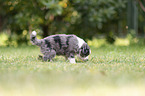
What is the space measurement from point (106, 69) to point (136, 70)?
0.61 metres

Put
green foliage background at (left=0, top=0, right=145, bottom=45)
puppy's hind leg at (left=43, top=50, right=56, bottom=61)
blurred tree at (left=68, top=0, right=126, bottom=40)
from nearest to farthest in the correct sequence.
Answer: puppy's hind leg at (left=43, top=50, right=56, bottom=61) → green foliage background at (left=0, top=0, right=145, bottom=45) → blurred tree at (left=68, top=0, right=126, bottom=40)

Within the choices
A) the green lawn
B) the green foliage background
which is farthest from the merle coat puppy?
the green foliage background

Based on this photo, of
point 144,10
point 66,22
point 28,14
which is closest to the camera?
point 28,14

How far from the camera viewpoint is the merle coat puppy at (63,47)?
547cm

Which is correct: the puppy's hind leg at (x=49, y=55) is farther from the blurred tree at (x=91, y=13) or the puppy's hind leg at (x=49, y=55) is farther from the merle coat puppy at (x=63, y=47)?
the blurred tree at (x=91, y=13)

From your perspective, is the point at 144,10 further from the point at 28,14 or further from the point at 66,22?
the point at 28,14

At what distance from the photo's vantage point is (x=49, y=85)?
3.48 metres

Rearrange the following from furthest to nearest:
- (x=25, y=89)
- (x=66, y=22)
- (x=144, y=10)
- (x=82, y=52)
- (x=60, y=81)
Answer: (x=66, y=22) < (x=144, y=10) < (x=82, y=52) < (x=60, y=81) < (x=25, y=89)

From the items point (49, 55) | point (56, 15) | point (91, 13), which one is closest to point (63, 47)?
point (49, 55)

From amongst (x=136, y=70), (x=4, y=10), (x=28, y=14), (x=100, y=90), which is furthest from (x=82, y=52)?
(x=4, y=10)

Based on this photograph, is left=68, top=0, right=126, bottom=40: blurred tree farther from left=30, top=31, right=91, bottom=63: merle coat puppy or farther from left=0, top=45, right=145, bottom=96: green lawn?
left=0, top=45, right=145, bottom=96: green lawn

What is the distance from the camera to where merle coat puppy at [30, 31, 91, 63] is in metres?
5.47

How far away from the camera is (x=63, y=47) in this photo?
218 inches

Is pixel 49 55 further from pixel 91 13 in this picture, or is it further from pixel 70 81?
pixel 91 13
